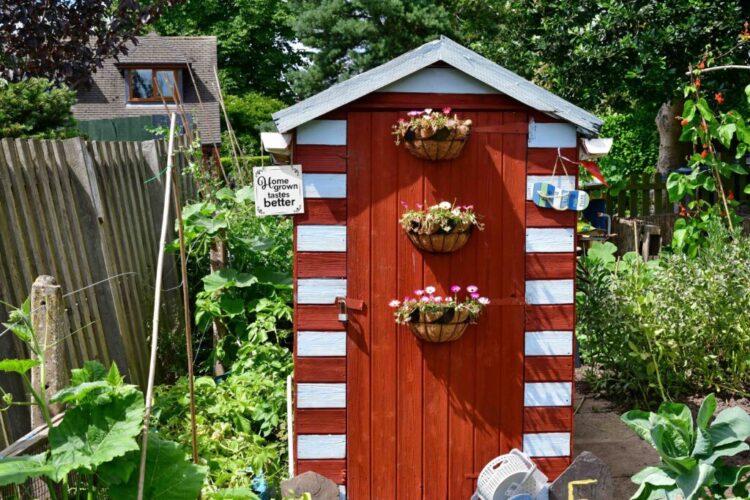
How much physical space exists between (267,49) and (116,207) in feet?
102

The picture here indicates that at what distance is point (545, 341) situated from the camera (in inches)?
179

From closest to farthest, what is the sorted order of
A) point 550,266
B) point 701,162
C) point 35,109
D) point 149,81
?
→ 1. point 550,266
2. point 701,162
3. point 35,109
4. point 149,81

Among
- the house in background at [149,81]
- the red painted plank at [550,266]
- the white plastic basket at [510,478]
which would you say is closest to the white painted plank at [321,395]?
the white plastic basket at [510,478]

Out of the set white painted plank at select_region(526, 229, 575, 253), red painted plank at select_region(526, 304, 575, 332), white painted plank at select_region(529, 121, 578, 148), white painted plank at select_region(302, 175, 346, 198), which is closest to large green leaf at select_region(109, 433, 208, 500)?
white painted plank at select_region(302, 175, 346, 198)

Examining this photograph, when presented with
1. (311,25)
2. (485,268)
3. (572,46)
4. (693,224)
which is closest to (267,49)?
(311,25)

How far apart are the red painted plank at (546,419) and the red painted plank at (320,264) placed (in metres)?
1.24

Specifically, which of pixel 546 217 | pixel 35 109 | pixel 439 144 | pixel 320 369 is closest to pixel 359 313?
pixel 320 369

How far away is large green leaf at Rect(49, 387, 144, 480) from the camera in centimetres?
318

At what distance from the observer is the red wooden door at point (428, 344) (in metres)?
4.41

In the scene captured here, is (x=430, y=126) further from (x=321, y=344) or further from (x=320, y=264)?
(x=321, y=344)

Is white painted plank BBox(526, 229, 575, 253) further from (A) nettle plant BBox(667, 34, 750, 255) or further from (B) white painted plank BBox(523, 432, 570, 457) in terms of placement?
(A) nettle plant BBox(667, 34, 750, 255)

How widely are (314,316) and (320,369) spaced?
0.91 feet

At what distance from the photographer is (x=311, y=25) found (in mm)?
25016

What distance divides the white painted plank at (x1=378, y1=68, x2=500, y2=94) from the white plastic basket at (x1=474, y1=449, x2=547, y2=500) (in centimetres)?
183
